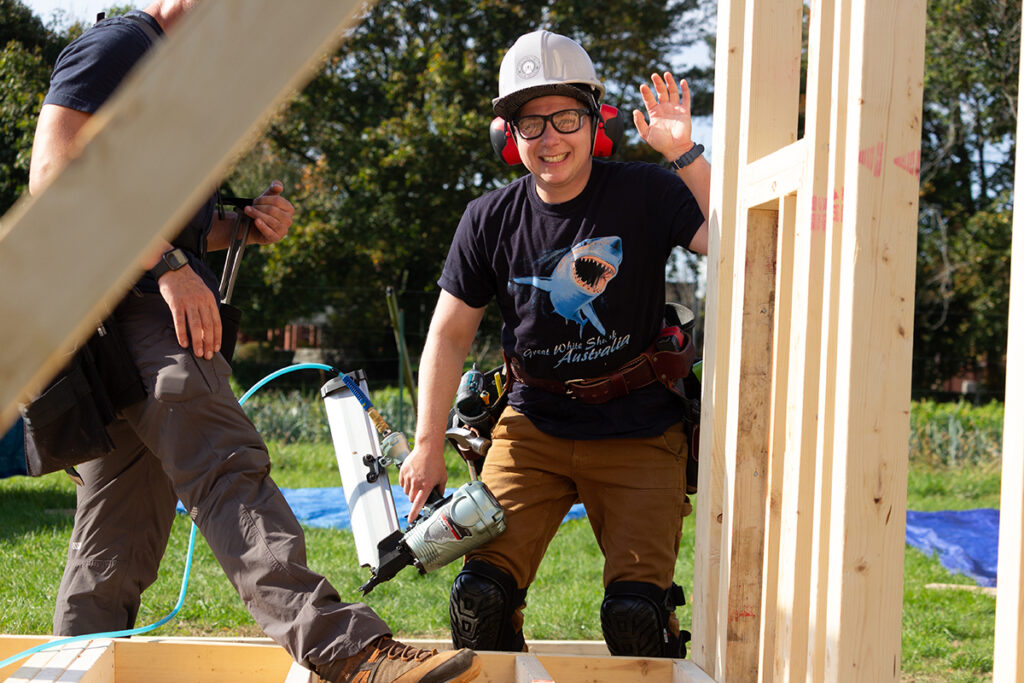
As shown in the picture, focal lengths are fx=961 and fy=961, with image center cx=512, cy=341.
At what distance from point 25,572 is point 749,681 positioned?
3646 millimetres

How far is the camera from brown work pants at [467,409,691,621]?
2.78 metres

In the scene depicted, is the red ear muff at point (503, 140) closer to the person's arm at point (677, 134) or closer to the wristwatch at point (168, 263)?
the person's arm at point (677, 134)

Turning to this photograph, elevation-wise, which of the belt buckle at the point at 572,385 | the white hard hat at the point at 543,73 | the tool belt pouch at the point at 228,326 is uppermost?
the white hard hat at the point at 543,73

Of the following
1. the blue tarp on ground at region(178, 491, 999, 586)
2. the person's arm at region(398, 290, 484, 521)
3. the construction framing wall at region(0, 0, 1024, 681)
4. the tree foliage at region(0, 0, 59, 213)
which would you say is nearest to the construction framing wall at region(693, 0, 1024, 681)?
the construction framing wall at region(0, 0, 1024, 681)

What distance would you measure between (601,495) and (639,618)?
1.27 feet

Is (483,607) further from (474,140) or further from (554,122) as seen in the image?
(474,140)

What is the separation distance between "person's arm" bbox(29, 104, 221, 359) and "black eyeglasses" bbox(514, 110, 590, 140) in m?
1.02

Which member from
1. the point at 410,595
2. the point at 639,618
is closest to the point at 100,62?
the point at 639,618

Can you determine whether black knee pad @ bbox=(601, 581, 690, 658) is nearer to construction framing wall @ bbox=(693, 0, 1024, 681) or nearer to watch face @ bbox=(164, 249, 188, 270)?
construction framing wall @ bbox=(693, 0, 1024, 681)

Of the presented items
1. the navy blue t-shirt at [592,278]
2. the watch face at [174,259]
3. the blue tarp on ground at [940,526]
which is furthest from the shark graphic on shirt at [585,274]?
the blue tarp on ground at [940,526]

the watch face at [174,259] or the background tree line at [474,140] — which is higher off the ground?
the background tree line at [474,140]

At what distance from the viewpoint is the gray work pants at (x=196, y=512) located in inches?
86.4

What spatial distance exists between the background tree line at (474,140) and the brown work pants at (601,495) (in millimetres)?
12819

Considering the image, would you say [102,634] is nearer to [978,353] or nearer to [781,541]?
[781,541]
